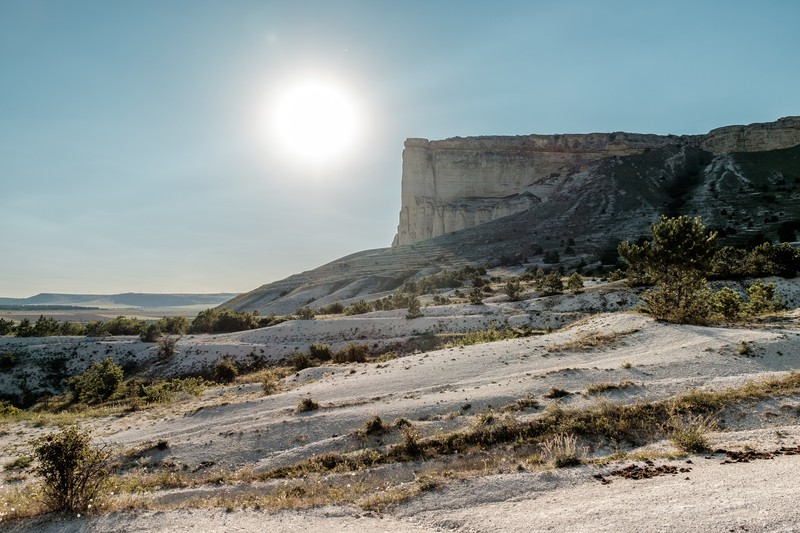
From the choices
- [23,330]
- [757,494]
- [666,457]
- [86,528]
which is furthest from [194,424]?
[23,330]

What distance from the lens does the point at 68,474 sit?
23.7 ft

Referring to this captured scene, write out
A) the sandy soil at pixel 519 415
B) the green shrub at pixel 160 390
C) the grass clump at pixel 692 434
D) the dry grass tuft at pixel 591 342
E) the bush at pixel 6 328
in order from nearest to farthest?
the sandy soil at pixel 519 415
the grass clump at pixel 692 434
the dry grass tuft at pixel 591 342
the green shrub at pixel 160 390
the bush at pixel 6 328

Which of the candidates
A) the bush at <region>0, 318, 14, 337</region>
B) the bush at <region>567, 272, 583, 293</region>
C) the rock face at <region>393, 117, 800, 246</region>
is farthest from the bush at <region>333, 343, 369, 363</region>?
the rock face at <region>393, 117, 800, 246</region>

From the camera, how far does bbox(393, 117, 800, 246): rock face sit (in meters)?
92.4

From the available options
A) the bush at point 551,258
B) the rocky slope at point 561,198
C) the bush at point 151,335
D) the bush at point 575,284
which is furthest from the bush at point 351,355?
the bush at point 551,258

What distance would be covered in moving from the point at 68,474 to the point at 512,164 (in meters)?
113

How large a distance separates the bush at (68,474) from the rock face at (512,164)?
Answer: 91.8 metres

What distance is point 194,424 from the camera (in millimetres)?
14047

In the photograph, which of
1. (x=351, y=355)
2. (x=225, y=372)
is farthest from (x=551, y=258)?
(x=225, y=372)

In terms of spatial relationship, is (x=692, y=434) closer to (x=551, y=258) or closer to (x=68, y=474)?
(x=68, y=474)

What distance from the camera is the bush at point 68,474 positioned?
7.05m

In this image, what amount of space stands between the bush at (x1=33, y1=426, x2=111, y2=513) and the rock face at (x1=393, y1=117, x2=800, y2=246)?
91843mm

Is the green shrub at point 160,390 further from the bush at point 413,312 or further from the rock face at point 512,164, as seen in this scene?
the rock face at point 512,164

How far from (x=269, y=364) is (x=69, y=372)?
44.1 feet
